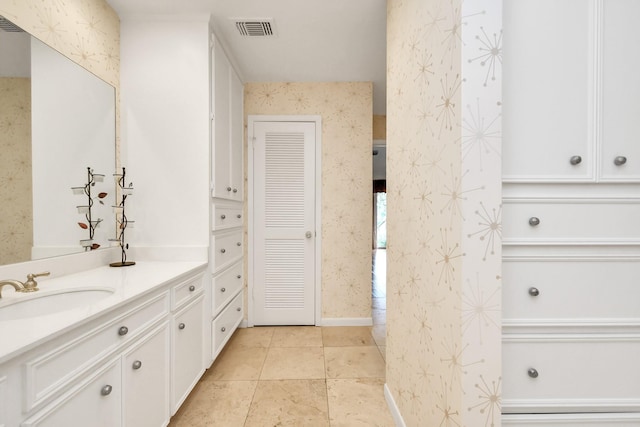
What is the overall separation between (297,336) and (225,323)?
0.75m

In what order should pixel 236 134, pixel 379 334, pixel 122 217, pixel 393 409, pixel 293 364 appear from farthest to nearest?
1. pixel 379 334
2. pixel 236 134
3. pixel 293 364
4. pixel 122 217
5. pixel 393 409

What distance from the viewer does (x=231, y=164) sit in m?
2.34

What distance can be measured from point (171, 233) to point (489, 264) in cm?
181

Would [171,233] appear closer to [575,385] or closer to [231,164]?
[231,164]

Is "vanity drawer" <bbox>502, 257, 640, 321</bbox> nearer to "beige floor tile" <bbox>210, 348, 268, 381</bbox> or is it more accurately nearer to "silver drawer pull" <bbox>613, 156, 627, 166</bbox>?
"silver drawer pull" <bbox>613, 156, 627, 166</bbox>

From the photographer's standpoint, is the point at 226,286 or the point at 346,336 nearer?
the point at 226,286

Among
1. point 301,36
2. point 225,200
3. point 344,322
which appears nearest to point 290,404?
point 344,322

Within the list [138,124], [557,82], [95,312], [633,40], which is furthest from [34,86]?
[633,40]

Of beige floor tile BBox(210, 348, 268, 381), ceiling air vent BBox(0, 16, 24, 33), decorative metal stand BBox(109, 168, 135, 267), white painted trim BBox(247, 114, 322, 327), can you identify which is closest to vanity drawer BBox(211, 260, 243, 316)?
white painted trim BBox(247, 114, 322, 327)

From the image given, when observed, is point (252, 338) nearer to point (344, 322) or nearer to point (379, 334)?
point (344, 322)

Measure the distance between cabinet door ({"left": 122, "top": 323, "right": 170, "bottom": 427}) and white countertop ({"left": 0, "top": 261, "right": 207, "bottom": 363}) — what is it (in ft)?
0.77

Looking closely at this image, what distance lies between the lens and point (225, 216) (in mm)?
2197

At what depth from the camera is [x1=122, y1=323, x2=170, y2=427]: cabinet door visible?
1.11 metres

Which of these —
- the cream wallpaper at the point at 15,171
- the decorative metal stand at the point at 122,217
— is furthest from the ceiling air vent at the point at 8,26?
the decorative metal stand at the point at 122,217
